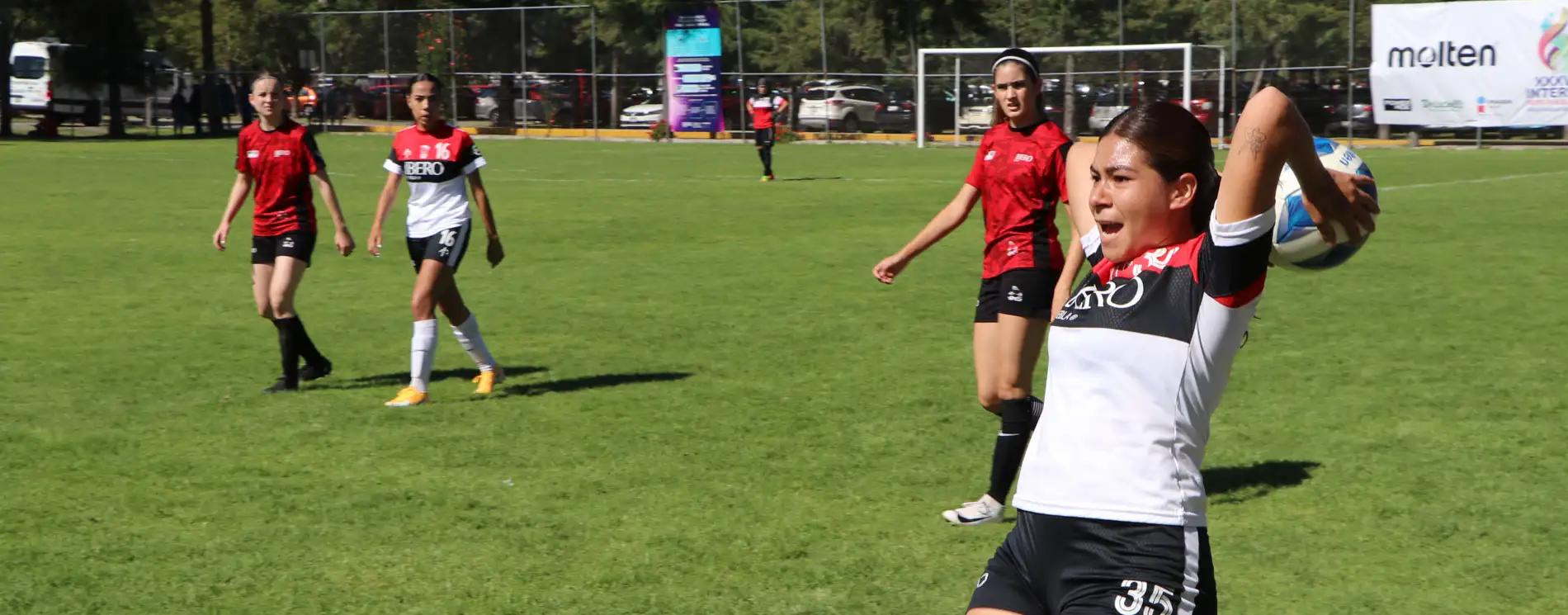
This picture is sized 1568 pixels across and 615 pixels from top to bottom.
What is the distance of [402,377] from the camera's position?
34.0 ft

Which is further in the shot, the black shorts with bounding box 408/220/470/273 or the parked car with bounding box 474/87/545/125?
the parked car with bounding box 474/87/545/125

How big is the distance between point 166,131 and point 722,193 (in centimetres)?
3281

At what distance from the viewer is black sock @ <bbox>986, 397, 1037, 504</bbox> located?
21.5 ft

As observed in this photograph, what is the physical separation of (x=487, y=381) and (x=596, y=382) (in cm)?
70

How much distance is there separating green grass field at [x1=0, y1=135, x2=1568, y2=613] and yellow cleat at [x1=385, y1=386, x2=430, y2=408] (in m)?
0.11

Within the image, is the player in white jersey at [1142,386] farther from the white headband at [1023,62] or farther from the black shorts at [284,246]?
the black shorts at [284,246]

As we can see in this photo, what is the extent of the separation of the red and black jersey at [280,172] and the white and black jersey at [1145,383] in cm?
774

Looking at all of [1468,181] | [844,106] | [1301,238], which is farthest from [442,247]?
[844,106]

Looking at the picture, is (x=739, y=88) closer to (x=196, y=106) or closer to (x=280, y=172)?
(x=196, y=106)

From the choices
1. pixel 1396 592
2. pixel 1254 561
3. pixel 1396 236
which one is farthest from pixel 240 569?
pixel 1396 236

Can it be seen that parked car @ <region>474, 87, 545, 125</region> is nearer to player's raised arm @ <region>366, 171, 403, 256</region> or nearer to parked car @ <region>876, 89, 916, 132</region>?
parked car @ <region>876, 89, 916, 132</region>

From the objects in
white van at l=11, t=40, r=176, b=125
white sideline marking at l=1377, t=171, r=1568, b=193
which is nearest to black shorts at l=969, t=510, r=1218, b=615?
white sideline marking at l=1377, t=171, r=1568, b=193

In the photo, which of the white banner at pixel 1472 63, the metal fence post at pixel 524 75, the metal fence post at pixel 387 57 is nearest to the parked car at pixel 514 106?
the metal fence post at pixel 524 75

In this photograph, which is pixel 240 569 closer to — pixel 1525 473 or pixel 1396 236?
pixel 1525 473
